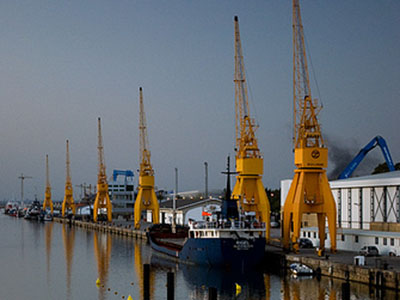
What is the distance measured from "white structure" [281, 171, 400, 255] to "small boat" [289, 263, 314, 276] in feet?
24.6

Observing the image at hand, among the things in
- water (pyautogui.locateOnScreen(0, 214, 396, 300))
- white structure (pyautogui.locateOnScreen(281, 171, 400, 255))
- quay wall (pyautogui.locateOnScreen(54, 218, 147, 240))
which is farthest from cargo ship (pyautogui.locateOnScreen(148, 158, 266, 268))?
quay wall (pyautogui.locateOnScreen(54, 218, 147, 240))

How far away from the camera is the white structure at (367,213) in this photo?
47.6 metres

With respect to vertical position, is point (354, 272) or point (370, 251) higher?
point (370, 251)

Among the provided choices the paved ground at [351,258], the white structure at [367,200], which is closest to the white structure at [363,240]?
the paved ground at [351,258]

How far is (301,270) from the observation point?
Answer: 42.3 m

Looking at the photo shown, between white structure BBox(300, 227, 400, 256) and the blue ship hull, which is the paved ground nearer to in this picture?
white structure BBox(300, 227, 400, 256)

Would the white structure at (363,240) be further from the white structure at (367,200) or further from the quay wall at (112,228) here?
the quay wall at (112,228)

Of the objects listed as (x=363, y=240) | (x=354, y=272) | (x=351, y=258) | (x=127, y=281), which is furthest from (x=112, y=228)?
(x=354, y=272)

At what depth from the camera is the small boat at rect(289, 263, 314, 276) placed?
42.1m

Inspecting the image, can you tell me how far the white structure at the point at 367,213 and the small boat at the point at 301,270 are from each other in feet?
24.6

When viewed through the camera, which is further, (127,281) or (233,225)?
(233,225)

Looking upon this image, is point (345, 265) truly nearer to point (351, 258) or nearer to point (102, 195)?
point (351, 258)

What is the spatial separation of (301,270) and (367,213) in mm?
13749

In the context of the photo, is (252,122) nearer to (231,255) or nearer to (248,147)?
(248,147)
